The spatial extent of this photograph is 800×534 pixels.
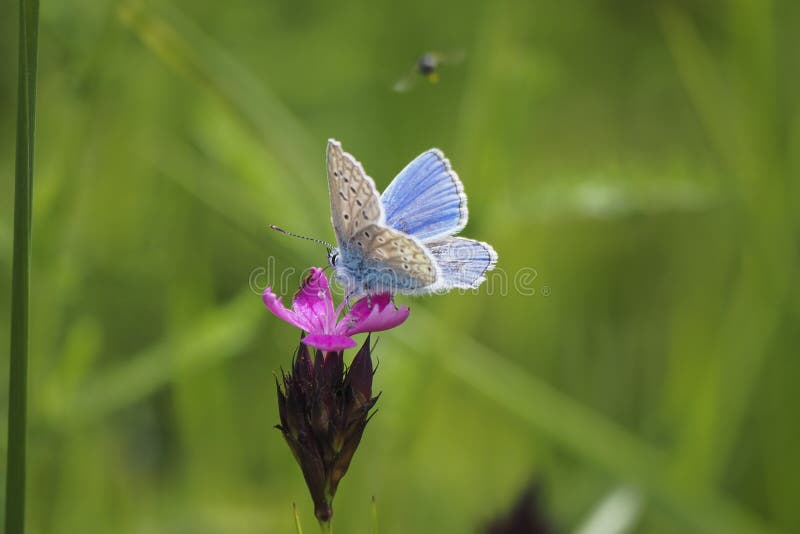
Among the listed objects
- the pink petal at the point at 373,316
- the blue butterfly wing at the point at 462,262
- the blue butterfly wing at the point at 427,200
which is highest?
the blue butterfly wing at the point at 427,200

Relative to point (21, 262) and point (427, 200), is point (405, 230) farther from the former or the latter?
point (21, 262)

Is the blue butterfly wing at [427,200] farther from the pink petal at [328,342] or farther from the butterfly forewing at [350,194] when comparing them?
the pink petal at [328,342]

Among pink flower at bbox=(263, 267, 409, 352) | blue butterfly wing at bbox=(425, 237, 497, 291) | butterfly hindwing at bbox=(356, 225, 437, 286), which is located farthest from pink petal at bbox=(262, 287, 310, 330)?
blue butterfly wing at bbox=(425, 237, 497, 291)

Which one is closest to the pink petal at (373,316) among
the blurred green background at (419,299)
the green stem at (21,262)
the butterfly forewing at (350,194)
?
the butterfly forewing at (350,194)

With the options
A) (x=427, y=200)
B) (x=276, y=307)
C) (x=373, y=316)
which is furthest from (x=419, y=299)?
(x=276, y=307)

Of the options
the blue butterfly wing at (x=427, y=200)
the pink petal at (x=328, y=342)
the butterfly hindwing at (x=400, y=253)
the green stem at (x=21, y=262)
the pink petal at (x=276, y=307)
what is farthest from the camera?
the blue butterfly wing at (x=427, y=200)

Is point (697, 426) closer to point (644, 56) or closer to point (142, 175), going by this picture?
point (142, 175)

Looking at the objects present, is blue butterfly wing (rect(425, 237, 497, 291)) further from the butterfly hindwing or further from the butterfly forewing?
the butterfly forewing
